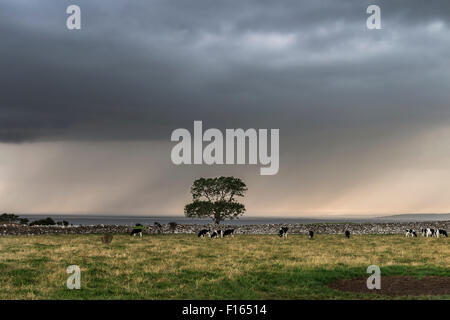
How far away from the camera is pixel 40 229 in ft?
210

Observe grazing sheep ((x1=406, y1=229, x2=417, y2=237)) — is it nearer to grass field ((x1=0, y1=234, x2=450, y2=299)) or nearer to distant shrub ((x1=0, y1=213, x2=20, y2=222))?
grass field ((x1=0, y1=234, x2=450, y2=299))

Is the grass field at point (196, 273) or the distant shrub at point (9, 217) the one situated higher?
the grass field at point (196, 273)

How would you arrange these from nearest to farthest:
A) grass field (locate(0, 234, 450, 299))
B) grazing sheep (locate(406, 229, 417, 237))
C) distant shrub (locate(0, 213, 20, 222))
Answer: grass field (locate(0, 234, 450, 299)), grazing sheep (locate(406, 229, 417, 237)), distant shrub (locate(0, 213, 20, 222))

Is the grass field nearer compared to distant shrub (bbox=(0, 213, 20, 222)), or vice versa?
the grass field

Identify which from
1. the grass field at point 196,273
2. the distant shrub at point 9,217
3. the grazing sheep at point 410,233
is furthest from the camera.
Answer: the distant shrub at point 9,217

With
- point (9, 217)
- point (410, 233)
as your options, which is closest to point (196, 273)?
point (410, 233)

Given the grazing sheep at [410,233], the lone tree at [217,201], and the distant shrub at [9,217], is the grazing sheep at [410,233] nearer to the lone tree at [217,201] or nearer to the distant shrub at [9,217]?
the lone tree at [217,201]

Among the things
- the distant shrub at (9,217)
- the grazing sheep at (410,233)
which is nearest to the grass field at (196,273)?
the grazing sheep at (410,233)

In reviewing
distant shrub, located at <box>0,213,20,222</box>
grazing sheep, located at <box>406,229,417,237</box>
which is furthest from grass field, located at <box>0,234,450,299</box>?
distant shrub, located at <box>0,213,20,222</box>
